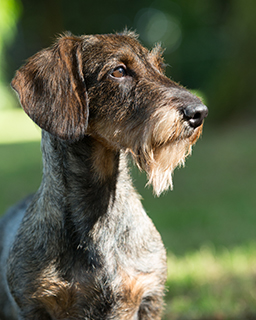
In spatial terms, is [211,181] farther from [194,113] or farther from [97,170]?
[194,113]

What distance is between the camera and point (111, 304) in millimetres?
2852

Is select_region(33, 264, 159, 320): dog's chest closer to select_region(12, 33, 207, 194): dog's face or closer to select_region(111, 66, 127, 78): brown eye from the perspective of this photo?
select_region(12, 33, 207, 194): dog's face

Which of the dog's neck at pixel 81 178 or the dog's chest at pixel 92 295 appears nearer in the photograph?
the dog's chest at pixel 92 295

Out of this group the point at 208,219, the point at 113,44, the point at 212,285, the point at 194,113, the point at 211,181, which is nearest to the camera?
the point at 194,113

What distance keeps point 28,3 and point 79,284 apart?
1364 centimetres

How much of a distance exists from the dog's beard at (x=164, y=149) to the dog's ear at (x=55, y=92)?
443mm

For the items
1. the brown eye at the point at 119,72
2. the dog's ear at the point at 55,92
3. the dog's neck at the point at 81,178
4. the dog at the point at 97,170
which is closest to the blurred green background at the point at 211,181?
the brown eye at the point at 119,72

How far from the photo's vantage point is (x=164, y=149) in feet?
8.98

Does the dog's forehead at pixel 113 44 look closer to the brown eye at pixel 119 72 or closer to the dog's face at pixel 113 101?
the dog's face at pixel 113 101

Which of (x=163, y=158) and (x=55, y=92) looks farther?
(x=163, y=158)

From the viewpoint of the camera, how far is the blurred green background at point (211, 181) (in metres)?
4.64

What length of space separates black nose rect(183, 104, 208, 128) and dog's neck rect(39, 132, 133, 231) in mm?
634

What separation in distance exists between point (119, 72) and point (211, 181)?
6.85 meters

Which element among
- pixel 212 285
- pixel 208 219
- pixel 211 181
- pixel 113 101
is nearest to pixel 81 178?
pixel 113 101
